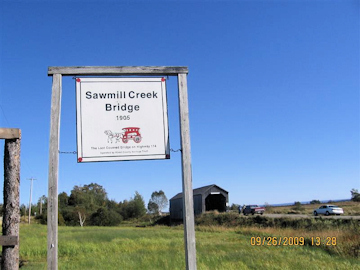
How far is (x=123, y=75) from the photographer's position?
488cm

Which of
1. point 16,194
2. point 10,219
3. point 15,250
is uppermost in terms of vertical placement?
point 16,194

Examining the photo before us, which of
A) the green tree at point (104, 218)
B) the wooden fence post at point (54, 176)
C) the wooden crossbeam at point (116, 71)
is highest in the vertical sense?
the wooden crossbeam at point (116, 71)

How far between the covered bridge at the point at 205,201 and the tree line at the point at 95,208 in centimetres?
1577

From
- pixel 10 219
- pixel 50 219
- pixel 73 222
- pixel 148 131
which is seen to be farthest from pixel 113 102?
pixel 73 222

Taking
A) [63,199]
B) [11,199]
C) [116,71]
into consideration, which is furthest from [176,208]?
[116,71]

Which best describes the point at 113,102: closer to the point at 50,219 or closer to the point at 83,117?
the point at 83,117

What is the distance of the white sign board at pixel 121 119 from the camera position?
467 cm

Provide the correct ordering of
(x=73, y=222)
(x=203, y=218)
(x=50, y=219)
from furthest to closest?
(x=73, y=222), (x=203, y=218), (x=50, y=219)

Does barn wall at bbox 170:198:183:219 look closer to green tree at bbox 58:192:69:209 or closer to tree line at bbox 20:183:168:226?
tree line at bbox 20:183:168:226

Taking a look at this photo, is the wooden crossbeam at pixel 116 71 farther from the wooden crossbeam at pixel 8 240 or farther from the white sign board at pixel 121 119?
the wooden crossbeam at pixel 8 240

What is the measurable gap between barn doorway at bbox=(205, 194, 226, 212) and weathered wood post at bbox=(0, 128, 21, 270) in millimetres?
43705

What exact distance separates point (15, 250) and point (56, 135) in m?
1.75
